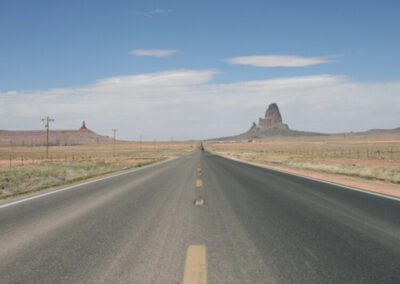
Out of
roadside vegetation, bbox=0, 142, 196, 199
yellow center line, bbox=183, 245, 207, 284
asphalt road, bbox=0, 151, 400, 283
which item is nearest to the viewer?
yellow center line, bbox=183, 245, 207, 284

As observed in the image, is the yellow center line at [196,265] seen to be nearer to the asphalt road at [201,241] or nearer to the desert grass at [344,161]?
the asphalt road at [201,241]

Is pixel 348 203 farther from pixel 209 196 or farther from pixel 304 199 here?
pixel 209 196

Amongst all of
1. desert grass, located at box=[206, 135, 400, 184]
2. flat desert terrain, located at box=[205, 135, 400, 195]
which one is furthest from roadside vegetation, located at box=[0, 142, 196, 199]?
desert grass, located at box=[206, 135, 400, 184]

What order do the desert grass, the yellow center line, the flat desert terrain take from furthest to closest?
1. the desert grass
2. the flat desert terrain
3. the yellow center line

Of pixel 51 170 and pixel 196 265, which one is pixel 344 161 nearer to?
pixel 51 170

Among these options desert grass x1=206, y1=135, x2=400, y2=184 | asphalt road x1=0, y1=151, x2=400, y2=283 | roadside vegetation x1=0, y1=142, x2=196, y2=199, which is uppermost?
asphalt road x1=0, y1=151, x2=400, y2=283

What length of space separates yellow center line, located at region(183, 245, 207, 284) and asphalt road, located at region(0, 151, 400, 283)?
0.01m

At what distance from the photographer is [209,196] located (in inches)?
416

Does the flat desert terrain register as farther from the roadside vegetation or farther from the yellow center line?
the roadside vegetation

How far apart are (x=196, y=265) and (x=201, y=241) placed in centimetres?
114

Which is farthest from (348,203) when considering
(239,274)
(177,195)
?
(239,274)

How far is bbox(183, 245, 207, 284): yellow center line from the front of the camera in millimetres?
3842

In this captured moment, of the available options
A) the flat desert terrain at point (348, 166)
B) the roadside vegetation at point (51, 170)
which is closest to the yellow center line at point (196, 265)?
the roadside vegetation at point (51, 170)

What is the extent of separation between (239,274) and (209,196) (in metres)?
6.56
